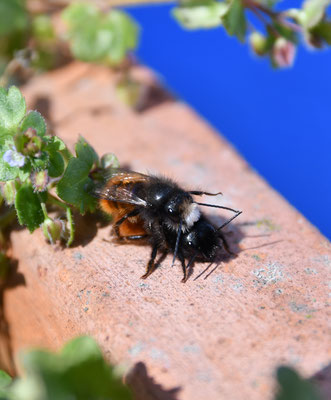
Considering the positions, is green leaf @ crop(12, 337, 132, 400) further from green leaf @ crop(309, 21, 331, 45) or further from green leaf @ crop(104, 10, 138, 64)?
green leaf @ crop(104, 10, 138, 64)

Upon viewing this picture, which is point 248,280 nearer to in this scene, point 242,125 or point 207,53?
point 242,125

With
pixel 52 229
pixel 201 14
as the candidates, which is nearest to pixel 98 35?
pixel 201 14

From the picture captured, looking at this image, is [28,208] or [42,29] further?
[42,29]

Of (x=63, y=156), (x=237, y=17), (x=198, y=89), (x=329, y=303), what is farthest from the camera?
(x=198, y=89)

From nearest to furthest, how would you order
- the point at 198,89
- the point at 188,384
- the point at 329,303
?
the point at 188,384, the point at 329,303, the point at 198,89

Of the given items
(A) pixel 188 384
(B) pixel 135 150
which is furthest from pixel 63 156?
(A) pixel 188 384

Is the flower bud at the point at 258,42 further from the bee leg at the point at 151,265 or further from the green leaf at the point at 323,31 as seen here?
the bee leg at the point at 151,265

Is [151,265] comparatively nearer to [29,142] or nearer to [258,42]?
[29,142]
